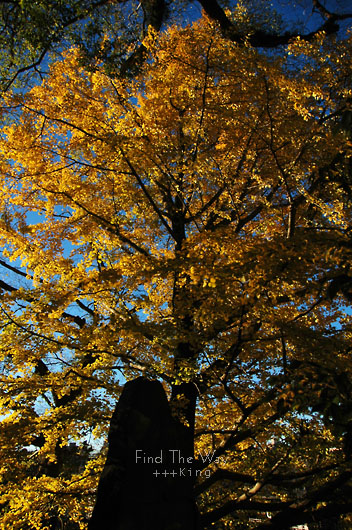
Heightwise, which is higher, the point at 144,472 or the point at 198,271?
the point at 198,271

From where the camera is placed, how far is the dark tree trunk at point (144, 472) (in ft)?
7.56

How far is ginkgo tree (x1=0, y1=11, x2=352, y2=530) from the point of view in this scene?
158 inches

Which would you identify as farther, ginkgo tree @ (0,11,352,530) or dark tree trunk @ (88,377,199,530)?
ginkgo tree @ (0,11,352,530)

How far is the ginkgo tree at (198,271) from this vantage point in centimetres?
400

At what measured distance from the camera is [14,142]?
6422 millimetres

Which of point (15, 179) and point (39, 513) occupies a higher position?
point (15, 179)

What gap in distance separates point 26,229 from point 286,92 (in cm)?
622

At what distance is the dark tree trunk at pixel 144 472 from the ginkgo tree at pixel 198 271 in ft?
3.24

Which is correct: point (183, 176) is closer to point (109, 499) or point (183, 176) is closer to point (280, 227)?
point (280, 227)

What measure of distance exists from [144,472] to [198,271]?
2.09m

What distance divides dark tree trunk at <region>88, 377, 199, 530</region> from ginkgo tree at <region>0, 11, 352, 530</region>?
0.99 meters

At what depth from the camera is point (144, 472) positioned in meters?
2.62

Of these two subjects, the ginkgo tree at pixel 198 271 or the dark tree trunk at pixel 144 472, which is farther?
the ginkgo tree at pixel 198 271

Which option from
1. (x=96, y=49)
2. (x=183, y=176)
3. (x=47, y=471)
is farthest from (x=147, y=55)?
(x=47, y=471)
